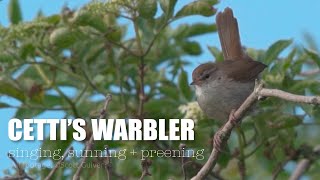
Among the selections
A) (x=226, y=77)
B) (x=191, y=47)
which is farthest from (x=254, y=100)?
(x=191, y=47)

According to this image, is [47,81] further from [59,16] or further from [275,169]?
[275,169]

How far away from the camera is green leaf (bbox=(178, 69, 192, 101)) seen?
5.10 metres

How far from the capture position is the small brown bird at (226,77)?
15.6ft

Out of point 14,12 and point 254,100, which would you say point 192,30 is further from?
point 254,100

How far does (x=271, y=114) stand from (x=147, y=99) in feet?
2.84

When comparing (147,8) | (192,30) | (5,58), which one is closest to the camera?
(147,8)

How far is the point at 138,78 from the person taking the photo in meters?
5.41

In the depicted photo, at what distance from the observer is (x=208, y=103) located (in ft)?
15.8

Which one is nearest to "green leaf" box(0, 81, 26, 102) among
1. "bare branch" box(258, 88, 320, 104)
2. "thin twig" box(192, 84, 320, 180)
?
"thin twig" box(192, 84, 320, 180)

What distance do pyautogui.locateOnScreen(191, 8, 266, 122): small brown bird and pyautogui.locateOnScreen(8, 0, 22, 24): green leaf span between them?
3.53ft

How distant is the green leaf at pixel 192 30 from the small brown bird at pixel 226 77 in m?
0.20

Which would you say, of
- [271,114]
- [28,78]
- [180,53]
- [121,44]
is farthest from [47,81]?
[271,114]

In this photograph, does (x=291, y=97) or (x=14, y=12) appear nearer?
(x=291, y=97)

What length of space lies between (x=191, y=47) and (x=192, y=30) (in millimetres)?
191
